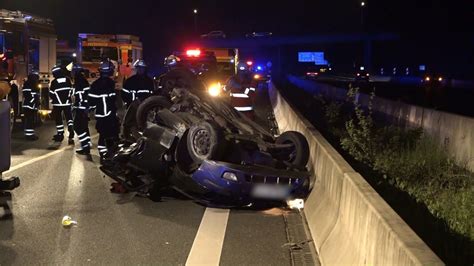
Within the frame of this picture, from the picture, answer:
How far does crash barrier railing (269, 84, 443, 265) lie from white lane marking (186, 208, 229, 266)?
1012mm

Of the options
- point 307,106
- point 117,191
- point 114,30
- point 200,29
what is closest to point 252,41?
point 200,29

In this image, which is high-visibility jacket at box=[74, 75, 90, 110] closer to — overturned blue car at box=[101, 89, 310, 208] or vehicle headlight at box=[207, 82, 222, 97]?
vehicle headlight at box=[207, 82, 222, 97]

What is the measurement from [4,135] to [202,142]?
2.64 meters

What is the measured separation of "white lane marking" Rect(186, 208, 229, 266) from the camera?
20.0ft

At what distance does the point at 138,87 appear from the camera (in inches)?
476

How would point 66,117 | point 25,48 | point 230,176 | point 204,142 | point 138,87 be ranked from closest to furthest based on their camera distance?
point 230,176 → point 204,142 → point 138,87 → point 66,117 → point 25,48

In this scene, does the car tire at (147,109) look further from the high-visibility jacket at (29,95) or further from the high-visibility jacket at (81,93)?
the high-visibility jacket at (29,95)

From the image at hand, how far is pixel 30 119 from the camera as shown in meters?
15.3

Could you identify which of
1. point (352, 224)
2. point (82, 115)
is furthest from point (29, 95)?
point (352, 224)

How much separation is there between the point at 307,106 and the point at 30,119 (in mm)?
12157

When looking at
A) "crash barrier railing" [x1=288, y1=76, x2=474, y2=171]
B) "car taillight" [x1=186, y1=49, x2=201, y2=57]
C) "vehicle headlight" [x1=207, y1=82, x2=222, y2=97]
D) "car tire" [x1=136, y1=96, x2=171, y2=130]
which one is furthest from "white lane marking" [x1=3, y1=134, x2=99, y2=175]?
"car taillight" [x1=186, y1=49, x2=201, y2=57]

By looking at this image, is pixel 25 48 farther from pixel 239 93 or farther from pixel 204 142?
pixel 204 142

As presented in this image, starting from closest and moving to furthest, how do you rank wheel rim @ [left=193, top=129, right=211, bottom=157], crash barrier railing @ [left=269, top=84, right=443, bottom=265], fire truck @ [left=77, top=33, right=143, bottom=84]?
crash barrier railing @ [left=269, top=84, right=443, bottom=265]
wheel rim @ [left=193, top=129, right=211, bottom=157]
fire truck @ [left=77, top=33, right=143, bottom=84]

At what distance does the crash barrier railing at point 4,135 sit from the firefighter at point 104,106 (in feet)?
11.6
